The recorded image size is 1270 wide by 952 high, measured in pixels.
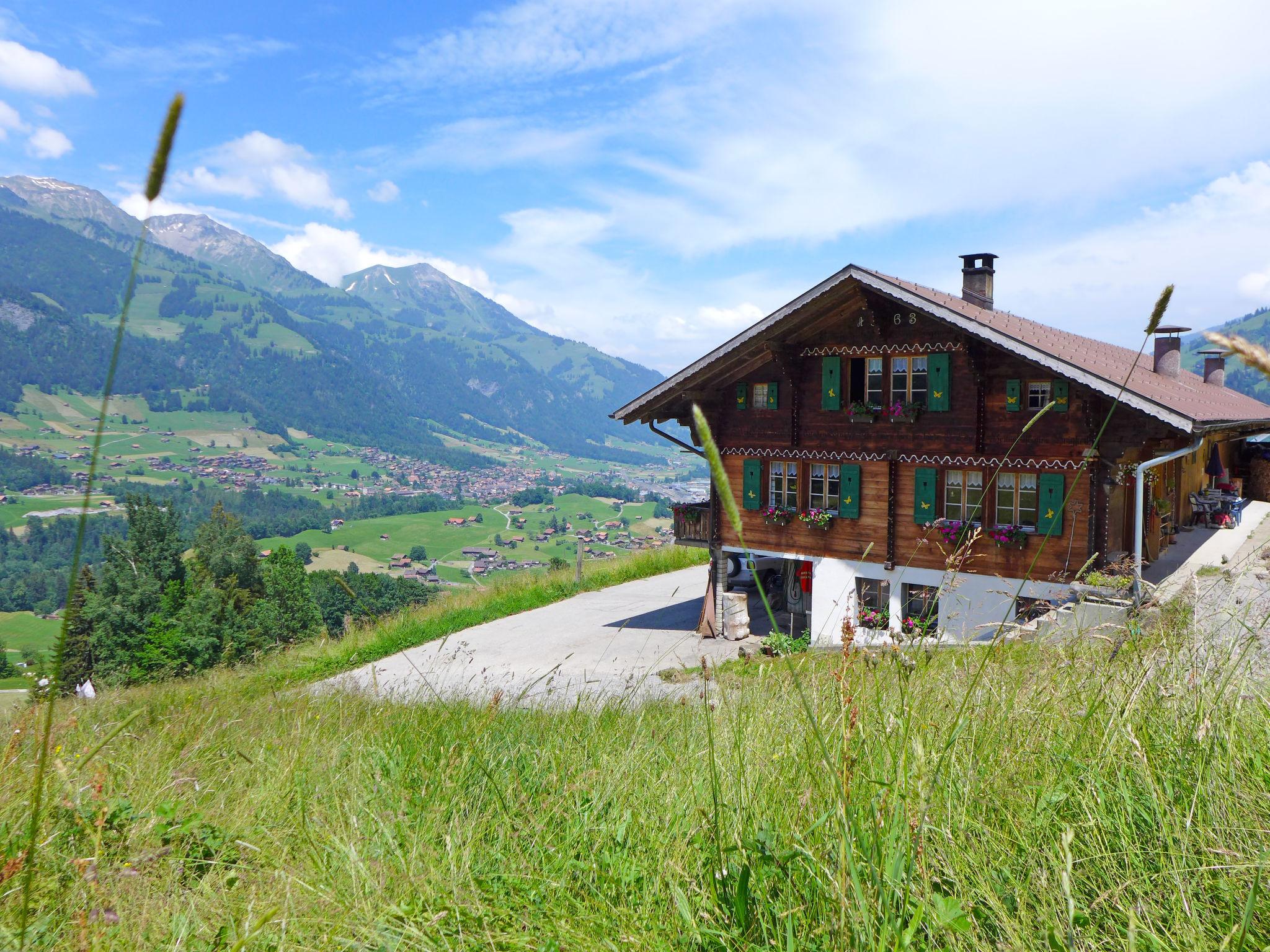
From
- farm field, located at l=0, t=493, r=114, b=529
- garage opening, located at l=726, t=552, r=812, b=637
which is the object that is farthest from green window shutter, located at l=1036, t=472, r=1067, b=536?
farm field, located at l=0, t=493, r=114, b=529

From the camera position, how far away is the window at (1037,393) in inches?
557

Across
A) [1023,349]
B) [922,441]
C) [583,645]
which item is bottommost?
[583,645]

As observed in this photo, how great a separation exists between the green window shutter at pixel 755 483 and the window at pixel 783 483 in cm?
17

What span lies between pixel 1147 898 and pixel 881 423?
48.5 feet

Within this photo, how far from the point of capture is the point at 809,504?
17219mm

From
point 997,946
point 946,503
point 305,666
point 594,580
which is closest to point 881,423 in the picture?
point 946,503

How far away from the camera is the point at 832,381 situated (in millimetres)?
16406

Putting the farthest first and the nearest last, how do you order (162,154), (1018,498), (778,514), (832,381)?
(778,514), (832,381), (1018,498), (162,154)

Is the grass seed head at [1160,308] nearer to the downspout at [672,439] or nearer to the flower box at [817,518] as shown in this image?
the downspout at [672,439]

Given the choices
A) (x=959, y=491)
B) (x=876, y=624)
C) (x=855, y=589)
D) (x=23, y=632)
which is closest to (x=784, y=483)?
(x=855, y=589)

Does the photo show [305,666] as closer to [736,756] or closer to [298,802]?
[298,802]

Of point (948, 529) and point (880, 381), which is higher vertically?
point (880, 381)

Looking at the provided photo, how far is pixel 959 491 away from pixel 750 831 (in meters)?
14.3

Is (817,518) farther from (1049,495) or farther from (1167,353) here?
(1167,353)
